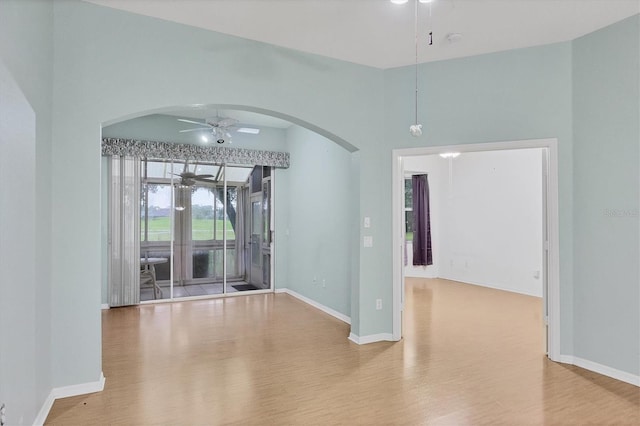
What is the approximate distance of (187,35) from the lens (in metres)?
3.52

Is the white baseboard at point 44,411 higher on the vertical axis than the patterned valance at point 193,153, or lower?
lower

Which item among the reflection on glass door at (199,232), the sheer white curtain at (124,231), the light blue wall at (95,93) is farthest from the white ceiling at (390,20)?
the reflection on glass door at (199,232)

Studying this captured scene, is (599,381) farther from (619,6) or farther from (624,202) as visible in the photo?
(619,6)

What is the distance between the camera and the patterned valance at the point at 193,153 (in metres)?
5.95

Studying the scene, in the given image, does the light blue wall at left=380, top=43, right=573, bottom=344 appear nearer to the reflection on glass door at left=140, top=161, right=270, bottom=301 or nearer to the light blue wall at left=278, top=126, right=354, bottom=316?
the light blue wall at left=278, top=126, right=354, bottom=316

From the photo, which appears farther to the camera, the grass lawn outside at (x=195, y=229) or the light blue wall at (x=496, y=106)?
the grass lawn outside at (x=195, y=229)

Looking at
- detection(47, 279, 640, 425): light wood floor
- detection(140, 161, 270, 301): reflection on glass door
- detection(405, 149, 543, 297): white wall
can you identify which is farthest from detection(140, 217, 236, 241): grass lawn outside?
detection(405, 149, 543, 297): white wall

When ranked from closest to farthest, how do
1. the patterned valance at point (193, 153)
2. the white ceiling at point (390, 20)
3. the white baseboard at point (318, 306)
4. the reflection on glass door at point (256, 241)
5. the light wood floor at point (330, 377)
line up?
1. the light wood floor at point (330, 377)
2. the white ceiling at point (390, 20)
3. the white baseboard at point (318, 306)
4. the patterned valance at point (193, 153)
5. the reflection on glass door at point (256, 241)

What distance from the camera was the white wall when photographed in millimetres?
7043

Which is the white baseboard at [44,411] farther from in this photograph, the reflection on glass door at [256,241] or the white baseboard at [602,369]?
the reflection on glass door at [256,241]

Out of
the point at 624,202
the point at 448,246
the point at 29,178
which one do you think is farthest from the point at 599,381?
the point at 448,246

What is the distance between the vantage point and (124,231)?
6.05 meters

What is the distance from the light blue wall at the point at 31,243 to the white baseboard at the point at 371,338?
286cm

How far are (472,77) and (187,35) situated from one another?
2941 millimetres
